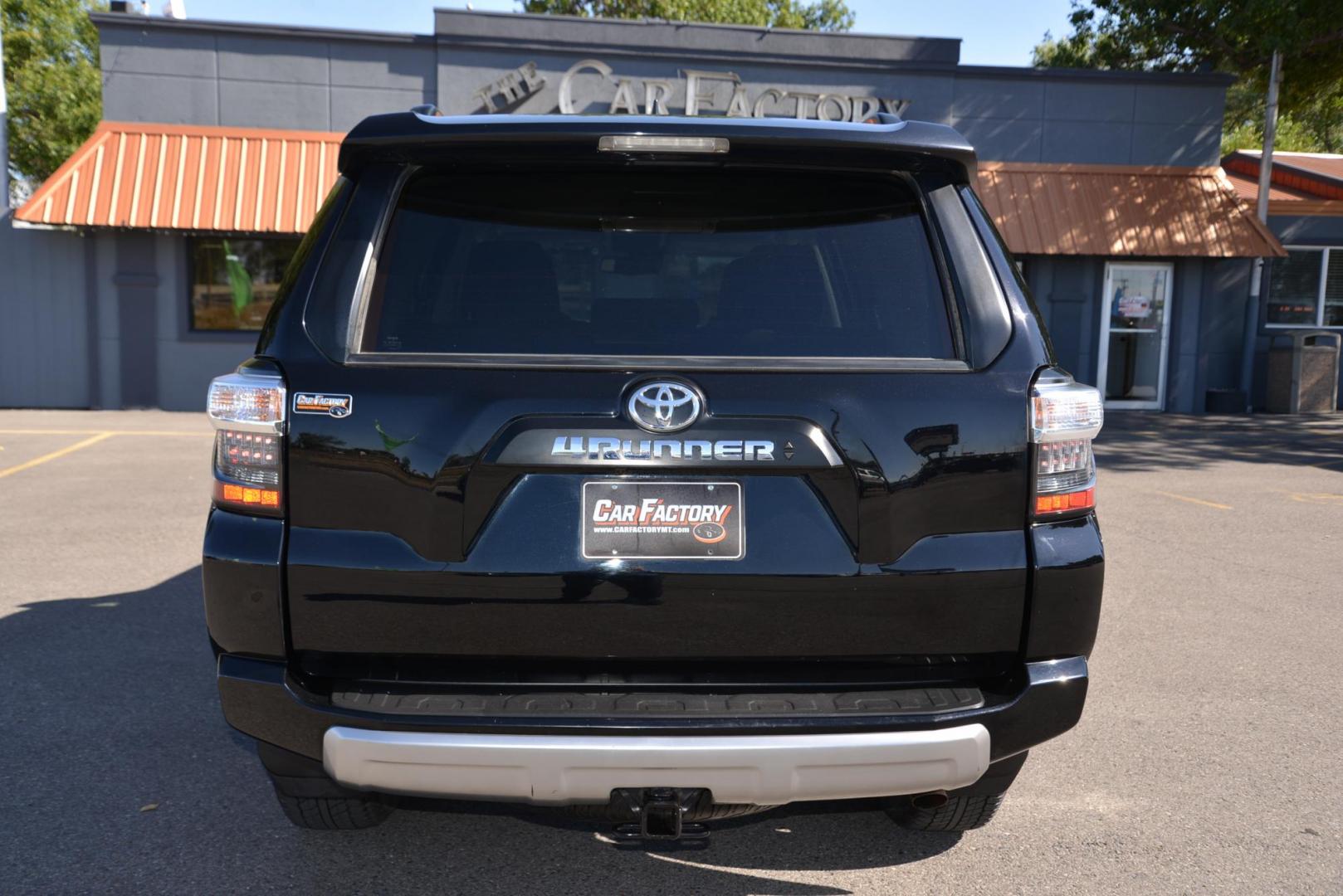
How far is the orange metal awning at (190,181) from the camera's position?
1530 cm

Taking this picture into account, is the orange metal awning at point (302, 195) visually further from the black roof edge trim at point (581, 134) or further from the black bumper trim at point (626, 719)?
the black bumper trim at point (626, 719)

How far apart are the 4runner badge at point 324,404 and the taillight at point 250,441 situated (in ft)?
0.15

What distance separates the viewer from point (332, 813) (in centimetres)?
314

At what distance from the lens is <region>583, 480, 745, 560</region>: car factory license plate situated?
2500mm

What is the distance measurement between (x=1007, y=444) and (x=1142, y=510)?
24.4 feet

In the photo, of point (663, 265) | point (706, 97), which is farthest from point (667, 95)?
point (663, 265)

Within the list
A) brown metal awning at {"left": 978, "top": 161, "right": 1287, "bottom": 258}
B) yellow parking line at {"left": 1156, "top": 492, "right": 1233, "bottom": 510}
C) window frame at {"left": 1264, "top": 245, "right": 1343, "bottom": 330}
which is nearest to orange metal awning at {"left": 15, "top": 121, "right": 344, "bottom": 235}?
brown metal awning at {"left": 978, "top": 161, "right": 1287, "bottom": 258}

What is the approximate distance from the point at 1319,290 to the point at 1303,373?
2.11 m

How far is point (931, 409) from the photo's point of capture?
8.46ft

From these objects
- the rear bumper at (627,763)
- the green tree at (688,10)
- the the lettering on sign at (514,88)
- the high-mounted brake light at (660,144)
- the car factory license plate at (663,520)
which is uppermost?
the green tree at (688,10)

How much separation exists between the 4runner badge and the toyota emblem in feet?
2.09

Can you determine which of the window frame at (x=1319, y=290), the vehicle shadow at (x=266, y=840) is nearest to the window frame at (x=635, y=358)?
the vehicle shadow at (x=266, y=840)

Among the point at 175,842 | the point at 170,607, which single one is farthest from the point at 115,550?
the point at 175,842

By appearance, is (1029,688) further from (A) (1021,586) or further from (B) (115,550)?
(B) (115,550)
